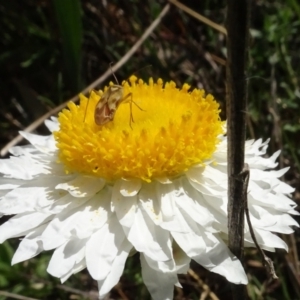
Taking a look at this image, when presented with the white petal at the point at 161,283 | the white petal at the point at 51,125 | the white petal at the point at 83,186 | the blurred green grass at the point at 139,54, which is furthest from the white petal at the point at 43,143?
the blurred green grass at the point at 139,54

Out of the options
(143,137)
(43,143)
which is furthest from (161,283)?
(43,143)

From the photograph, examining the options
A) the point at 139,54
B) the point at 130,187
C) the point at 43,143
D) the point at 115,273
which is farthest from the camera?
the point at 139,54

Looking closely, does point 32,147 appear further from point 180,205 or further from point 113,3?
point 113,3

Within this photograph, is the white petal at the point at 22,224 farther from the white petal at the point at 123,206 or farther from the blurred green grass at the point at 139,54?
the blurred green grass at the point at 139,54

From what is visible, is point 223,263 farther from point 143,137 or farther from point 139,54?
point 139,54

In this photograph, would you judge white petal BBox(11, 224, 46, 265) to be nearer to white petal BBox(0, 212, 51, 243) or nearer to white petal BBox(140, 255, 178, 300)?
white petal BBox(0, 212, 51, 243)

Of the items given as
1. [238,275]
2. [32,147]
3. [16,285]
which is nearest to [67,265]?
[238,275]

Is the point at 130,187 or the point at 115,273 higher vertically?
the point at 130,187
